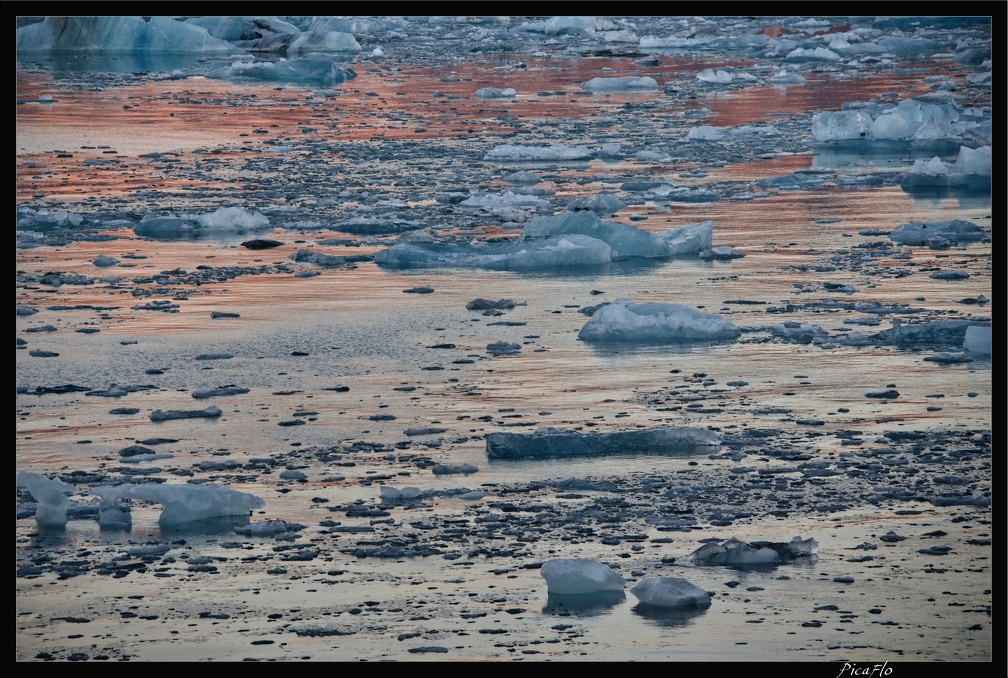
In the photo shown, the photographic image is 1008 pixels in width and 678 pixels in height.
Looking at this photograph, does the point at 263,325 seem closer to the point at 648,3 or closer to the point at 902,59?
the point at 648,3

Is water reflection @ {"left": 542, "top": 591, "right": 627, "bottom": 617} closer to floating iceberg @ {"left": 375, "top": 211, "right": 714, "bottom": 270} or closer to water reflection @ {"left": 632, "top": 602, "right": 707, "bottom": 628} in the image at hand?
water reflection @ {"left": 632, "top": 602, "right": 707, "bottom": 628}

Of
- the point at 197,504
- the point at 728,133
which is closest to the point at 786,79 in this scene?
the point at 728,133

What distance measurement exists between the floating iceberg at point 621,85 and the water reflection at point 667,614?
16.5 meters

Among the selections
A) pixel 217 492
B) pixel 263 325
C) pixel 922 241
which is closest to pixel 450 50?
pixel 922 241

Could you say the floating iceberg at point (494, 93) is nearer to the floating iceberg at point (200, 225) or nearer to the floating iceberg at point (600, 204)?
the floating iceberg at point (600, 204)

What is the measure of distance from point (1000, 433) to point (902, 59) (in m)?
21.1

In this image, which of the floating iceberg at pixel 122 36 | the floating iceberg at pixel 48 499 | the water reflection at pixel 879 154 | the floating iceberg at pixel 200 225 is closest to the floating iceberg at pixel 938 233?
the water reflection at pixel 879 154

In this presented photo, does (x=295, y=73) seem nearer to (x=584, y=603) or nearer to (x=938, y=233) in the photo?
(x=938, y=233)

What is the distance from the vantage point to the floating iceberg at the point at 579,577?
4.51m

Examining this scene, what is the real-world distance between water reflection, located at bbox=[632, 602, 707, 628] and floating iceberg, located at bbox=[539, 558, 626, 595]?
0.12m

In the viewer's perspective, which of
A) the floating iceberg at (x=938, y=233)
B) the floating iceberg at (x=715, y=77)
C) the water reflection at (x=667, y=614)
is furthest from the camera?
the floating iceberg at (x=715, y=77)

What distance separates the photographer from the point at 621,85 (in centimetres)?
2070

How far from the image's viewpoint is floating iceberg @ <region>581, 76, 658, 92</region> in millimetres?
20484

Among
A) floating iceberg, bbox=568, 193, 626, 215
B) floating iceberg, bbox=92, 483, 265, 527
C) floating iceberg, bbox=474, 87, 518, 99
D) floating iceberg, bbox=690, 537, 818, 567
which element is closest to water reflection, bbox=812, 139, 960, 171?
floating iceberg, bbox=568, 193, 626, 215
